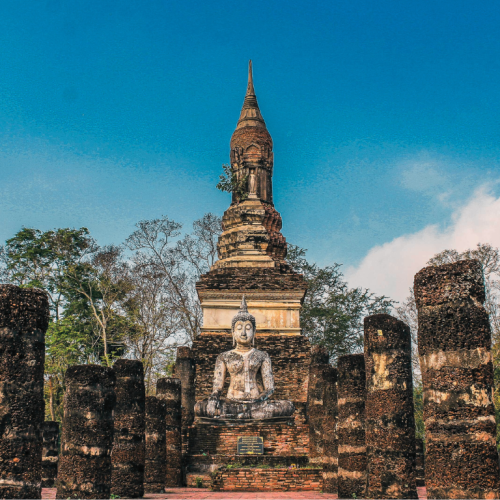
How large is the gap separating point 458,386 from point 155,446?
8.97 metres

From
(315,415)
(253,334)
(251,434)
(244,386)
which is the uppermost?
(253,334)

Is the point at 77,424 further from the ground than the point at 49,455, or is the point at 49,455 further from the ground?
the point at 77,424

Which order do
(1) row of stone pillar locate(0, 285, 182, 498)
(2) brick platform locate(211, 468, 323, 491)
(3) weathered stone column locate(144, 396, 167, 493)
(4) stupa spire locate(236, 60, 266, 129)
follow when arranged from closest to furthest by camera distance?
(1) row of stone pillar locate(0, 285, 182, 498), (3) weathered stone column locate(144, 396, 167, 493), (2) brick platform locate(211, 468, 323, 491), (4) stupa spire locate(236, 60, 266, 129)

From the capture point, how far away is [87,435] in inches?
375

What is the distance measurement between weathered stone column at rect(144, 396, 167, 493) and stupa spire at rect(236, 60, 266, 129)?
15.1 m

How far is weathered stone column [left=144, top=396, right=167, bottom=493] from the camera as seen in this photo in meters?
13.7

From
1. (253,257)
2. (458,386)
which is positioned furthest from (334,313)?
(458,386)

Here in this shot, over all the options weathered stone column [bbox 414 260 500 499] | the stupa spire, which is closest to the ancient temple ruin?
weathered stone column [bbox 414 260 500 499]

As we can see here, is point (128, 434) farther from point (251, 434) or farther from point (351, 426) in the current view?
point (251, 434)

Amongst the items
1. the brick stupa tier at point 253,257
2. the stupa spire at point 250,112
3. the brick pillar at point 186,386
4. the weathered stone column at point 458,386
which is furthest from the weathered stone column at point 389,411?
the stupa spire at point 250,112

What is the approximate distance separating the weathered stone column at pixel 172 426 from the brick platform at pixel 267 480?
1.44 m

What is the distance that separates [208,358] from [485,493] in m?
15.1

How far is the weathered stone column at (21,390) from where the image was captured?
A: 6.52 metres

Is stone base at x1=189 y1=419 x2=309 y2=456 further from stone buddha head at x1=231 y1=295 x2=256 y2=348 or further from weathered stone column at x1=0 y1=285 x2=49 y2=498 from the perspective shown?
weathered stone column at x1=0 y1=285 x2=49 y2=498
